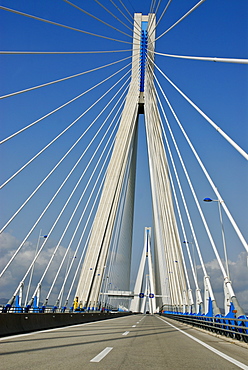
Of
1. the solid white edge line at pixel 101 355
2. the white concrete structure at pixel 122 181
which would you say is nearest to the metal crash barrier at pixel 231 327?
the solid white edge line at pixel 101 355

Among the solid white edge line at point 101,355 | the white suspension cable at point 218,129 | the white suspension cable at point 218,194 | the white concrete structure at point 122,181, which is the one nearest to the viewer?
the solid white edge line at point 101,355

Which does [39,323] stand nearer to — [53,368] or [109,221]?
[53,368]

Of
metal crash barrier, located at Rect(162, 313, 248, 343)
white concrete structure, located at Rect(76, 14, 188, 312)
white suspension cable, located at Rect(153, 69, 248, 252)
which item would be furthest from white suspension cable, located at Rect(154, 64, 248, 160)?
white concrete structure, located at Rect(76, 14, 188, 312)

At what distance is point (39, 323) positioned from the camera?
510 inches

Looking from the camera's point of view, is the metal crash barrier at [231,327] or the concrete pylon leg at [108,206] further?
the concrete pylon leg at [108,206]

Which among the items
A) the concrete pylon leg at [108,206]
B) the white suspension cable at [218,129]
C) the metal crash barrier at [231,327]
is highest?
the concrete pylon leg at [108,206]

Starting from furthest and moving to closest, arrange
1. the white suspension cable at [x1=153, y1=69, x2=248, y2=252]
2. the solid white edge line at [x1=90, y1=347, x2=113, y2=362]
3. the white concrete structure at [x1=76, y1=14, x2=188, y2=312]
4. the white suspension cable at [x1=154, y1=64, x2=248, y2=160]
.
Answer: the white concrete structure at [x1=76, y1=14, x2=188, y2=312], the white suspension cable at [x1=153, y1=69, x2=248, y2=252], the white suspension cable at [x1=154, y1=64, x2=248, y2=160], the solid white edge line at [x1=90, y1=347, x2=113, y2=362]

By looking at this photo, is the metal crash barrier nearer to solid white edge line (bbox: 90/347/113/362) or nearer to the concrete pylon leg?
solid white edge line (bbox: 90/347/113/362)

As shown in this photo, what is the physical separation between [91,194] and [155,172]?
315 inches

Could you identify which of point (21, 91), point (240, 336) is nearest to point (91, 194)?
point (21, 91)

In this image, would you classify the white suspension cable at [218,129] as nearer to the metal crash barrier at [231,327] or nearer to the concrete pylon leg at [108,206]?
the metal crash barrier at [231,327]

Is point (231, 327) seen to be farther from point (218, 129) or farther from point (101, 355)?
point (101, 355)

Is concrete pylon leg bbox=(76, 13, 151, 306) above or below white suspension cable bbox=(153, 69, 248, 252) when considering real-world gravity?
above

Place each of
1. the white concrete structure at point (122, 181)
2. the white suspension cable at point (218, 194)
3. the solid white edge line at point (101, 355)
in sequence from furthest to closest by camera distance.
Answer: the white concrete structure at point (122, 181) < the white suspension cable at point (218, 194) < the solid white edge line at point (101, 355)
